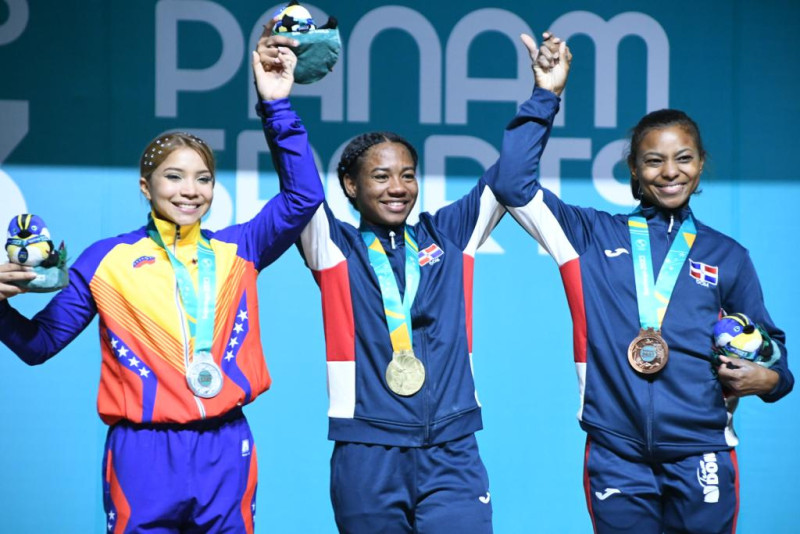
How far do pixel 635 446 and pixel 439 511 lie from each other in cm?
63

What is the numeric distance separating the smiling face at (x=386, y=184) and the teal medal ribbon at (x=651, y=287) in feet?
2.39

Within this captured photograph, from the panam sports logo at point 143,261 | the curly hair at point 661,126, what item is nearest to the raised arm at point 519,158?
the curly hair at point 661,126

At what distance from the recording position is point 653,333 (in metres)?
3.41

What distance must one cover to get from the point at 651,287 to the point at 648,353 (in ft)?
0.70

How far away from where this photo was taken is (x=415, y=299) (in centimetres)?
349

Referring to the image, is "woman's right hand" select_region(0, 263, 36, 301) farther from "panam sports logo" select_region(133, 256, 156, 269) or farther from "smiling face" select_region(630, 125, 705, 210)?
"smiling face" select_region(630, 125, 705, 210)

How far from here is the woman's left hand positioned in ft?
→ 11.1

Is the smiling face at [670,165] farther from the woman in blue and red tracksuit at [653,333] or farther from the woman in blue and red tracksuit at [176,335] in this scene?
the woman in blue and red tracksuit at [176,335]

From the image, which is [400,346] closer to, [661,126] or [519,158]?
[519,158]

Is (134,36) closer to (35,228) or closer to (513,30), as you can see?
(513,30)

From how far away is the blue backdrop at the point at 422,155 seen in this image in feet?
16.3

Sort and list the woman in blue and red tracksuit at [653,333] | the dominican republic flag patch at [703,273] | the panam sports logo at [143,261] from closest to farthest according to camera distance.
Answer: the panam sports logo at [143,261] → the woman in blue and red tracksuit at [653,333] → the dominican republic flag patch at [703,273]

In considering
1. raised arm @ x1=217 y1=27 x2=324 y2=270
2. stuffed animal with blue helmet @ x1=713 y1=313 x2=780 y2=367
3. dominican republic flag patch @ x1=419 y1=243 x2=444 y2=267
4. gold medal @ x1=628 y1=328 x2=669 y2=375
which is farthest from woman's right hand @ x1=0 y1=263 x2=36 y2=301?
stuffed animal with blue helmet @ x1=713 y1=313 x2=780 y2=367

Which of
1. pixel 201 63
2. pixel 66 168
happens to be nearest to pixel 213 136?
pixel 201 63
